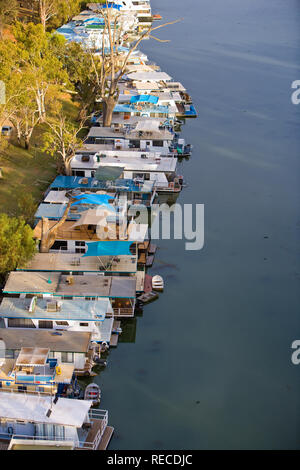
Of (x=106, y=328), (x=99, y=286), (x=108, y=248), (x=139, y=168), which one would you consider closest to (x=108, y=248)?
(x=108, y=248)

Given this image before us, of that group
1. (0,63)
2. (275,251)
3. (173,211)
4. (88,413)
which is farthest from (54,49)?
(88,413)

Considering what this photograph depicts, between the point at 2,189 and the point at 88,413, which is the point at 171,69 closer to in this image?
the point at 2,189

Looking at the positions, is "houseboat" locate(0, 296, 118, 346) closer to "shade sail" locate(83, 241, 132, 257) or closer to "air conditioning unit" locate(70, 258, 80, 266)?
"air conditioning unit" locate(70, 258, 80, 266)

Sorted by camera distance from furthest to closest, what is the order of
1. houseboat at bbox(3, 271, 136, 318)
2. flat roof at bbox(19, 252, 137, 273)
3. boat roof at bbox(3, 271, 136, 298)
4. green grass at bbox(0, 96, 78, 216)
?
green grass at bbox(0, 96, 78, 216), flat roof at bbox(19, 252, 137, 273), boat roof at bbox(3, 271, 136, 298), houseboat at bbox(3, 271, 136, 318)

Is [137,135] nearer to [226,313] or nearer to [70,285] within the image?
[70,285]

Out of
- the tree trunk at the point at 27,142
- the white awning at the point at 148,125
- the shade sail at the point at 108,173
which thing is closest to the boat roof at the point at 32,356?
the shade sail at the point at 108,173

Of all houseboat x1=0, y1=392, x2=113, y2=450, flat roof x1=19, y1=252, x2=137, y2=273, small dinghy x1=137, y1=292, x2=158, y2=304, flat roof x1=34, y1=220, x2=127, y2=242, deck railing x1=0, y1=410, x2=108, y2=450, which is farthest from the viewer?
flat roof x1=34, y1=220, x2=127, y2=242

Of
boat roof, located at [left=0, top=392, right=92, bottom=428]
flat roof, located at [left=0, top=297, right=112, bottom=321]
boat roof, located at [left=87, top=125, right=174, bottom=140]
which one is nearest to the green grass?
boat roof, located at [left=87, top=125, right=174, bottom=140]

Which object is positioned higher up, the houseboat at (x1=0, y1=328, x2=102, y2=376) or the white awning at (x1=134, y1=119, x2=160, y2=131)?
the white awning at (x1=134, y1=119, x2=160, y2=131)
